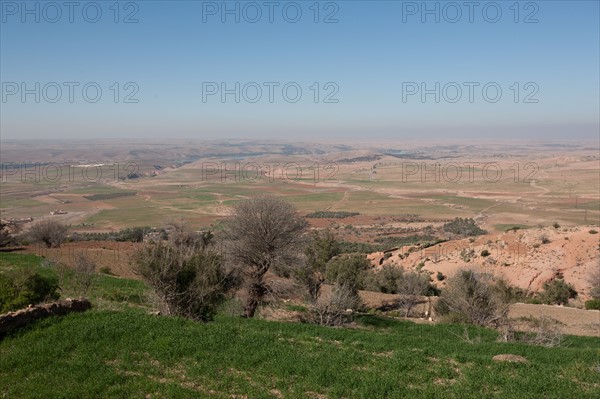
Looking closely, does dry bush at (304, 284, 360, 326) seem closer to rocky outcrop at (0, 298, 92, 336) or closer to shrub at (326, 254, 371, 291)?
shrub at (326, 254, 371, 291)

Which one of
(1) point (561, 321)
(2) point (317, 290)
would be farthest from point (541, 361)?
(1) point (561, 321)

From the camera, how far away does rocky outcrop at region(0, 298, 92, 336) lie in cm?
993

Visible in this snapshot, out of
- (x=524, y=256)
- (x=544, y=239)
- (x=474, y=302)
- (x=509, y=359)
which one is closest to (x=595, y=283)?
(x=524, y=256)

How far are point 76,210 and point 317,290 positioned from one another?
72416mm

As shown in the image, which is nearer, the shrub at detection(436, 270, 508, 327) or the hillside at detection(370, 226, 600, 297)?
the shrub at detection(436, 270, 508, 327)

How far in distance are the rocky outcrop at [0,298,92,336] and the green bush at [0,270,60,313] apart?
1656mm

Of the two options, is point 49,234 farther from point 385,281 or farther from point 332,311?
point 332,311

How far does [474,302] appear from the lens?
18.8 m

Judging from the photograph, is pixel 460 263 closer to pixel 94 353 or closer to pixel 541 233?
pixel 541 233

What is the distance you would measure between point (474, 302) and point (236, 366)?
1338 centimetres

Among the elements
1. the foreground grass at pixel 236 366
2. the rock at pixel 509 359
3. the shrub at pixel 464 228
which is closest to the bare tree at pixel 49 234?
the foreground grass at pixel 236 366

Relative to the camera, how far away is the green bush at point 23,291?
11.9 meters

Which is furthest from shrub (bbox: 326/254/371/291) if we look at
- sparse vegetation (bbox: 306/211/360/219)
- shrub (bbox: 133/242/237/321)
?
sparse vegetation (bbox: 306/211/360/219)

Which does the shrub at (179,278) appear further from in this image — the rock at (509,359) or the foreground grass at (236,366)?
the rock at (509,359)
